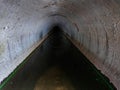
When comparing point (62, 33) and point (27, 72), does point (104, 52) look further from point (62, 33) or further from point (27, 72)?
point (62, 33)

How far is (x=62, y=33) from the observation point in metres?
21.3

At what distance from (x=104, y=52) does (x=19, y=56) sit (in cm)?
306

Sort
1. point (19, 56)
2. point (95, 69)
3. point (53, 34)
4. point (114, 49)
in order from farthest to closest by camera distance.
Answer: point (53, 34)
point (19, 56)
point (95, 69)
point (114, 49)

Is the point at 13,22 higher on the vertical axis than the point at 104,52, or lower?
higher

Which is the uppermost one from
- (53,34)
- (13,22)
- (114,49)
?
(13,22)

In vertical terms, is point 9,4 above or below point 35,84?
above

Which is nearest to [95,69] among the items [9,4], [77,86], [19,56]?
[77,86]

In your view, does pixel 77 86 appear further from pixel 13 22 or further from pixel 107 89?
pixel 13 22

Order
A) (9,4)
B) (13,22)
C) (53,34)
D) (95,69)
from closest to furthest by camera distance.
Answer: (9,4) < (13,22) < (95,69) < (53,34)

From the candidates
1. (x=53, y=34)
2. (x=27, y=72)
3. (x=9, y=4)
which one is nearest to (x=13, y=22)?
(x=9, y=4)

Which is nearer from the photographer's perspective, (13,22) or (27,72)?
(13,22)

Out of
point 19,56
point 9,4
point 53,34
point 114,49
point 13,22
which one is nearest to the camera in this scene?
point 9,4

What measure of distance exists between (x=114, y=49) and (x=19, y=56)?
12.3 ft

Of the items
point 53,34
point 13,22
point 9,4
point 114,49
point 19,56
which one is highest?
point 9,4
